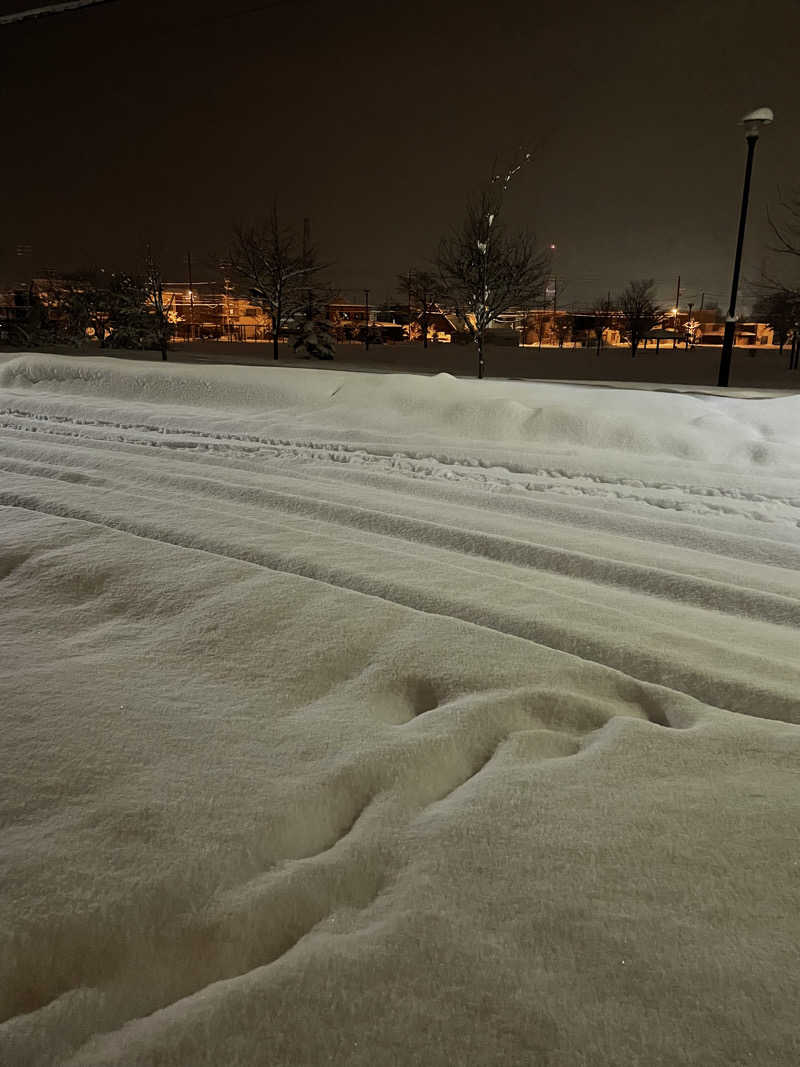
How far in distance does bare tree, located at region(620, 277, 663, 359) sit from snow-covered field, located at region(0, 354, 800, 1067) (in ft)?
139

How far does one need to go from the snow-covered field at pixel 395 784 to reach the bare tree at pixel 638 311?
42464 millimetres

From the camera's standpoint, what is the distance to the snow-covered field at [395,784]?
1230 mm

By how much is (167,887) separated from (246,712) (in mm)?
801

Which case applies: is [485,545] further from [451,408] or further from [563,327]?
[563,327]

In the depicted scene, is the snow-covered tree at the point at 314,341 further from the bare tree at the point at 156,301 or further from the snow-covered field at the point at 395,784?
the snow-covered field at the point at 395,784

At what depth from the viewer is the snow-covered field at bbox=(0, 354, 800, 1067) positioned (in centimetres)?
123

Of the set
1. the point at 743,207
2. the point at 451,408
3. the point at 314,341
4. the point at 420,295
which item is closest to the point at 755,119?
the point at 743,207

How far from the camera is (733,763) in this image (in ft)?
6.59

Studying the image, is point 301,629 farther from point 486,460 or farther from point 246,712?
point 486,460

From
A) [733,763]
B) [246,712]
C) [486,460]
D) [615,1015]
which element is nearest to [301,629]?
[246,712]

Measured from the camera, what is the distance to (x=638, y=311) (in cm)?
4562

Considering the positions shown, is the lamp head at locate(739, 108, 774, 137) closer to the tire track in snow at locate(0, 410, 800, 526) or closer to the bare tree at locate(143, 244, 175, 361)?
the tire track in snow at locate(0, 410, 800, 526)

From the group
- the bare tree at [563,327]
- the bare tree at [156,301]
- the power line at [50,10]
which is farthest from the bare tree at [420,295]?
the power line at [50,10]

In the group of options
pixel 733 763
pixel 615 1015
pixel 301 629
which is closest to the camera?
pixel 615 1015
